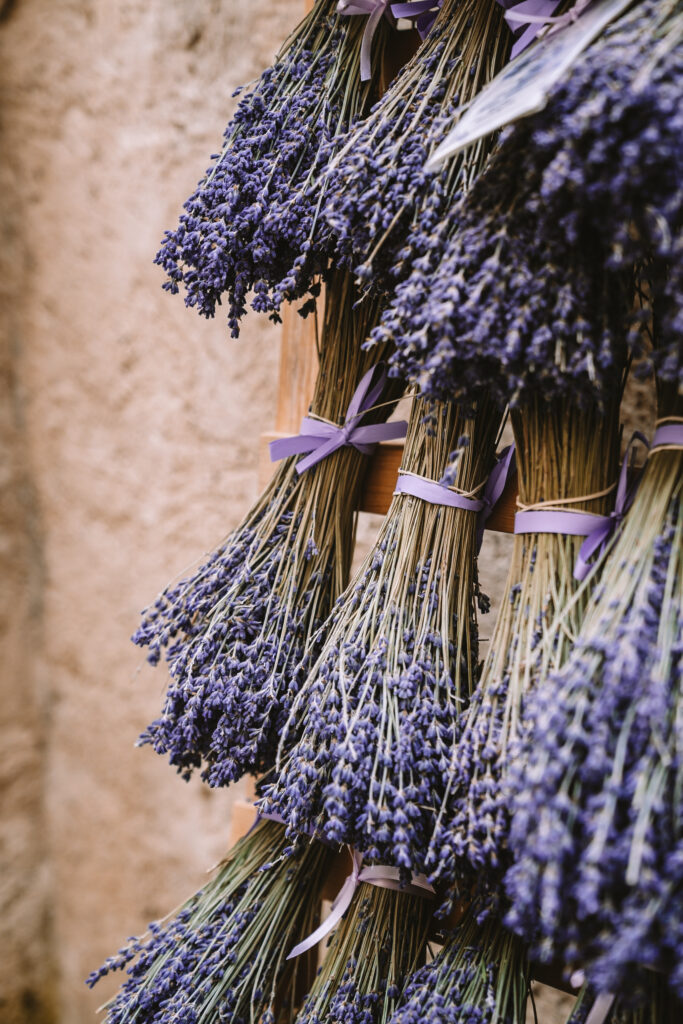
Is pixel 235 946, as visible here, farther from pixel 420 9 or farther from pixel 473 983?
pixel 420 9

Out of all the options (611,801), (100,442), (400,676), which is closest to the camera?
(611,801)

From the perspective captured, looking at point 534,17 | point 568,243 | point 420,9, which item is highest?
point 420,9

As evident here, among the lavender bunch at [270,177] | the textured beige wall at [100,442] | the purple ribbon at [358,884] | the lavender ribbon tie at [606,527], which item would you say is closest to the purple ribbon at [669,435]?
the lavender ribbon tie at [606,527]

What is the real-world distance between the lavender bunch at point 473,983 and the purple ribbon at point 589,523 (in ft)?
1.22

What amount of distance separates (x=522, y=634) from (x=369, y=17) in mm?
715

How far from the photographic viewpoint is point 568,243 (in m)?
0.63

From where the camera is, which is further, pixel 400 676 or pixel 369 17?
pixel 369 17

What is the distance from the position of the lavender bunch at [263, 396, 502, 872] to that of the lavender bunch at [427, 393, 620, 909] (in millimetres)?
37

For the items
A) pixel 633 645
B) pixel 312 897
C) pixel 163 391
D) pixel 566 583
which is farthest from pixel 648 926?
pixel 163 391

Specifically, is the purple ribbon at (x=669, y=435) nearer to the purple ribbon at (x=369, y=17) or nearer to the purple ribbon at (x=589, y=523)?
the purple ribbon at (x=589, y=523)

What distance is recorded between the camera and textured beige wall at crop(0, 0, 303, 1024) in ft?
5.91

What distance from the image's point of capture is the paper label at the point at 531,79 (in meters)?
0.58

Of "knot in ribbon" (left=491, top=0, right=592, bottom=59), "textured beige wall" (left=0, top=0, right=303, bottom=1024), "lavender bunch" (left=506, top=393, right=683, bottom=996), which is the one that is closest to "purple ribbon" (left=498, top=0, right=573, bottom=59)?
"knot in ribbon" (left=491, top=0, right=592, bottom=59)

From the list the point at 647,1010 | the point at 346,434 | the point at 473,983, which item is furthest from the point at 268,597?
the point at 647,1010
